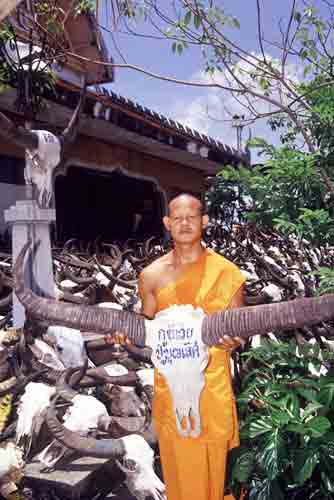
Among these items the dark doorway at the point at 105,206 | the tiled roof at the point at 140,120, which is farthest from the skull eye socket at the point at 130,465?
the dark doorway at the point at 105,206

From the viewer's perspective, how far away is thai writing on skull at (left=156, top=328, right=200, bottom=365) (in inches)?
80.8

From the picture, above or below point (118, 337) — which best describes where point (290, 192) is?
above

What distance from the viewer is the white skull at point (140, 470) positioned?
7.82 ft

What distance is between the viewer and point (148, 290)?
89.2 inches

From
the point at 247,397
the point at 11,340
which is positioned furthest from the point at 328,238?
the point at 11,340

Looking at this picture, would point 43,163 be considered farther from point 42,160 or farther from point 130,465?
point 130,465

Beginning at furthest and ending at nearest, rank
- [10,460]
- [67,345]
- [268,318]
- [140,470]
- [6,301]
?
1. [6,301]
2. [67,345]
3. [10,460]
4. [140,470]
5. [268,318]

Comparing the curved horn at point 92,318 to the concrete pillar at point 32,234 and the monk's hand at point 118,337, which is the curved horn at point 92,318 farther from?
the concrete pillar at point 32,234

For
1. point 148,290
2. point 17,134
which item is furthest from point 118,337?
point 17,134

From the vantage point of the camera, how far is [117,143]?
10.6 m

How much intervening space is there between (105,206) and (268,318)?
10852 mm

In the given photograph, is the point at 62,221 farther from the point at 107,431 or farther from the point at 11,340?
the point at 107,431

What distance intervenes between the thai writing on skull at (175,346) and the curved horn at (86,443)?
66 centimetres

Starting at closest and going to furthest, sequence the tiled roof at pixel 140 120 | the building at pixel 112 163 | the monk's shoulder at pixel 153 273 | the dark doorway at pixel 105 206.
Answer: the monk's shoulder at pixel 153 273 < the tiled roof at pixel 140 120 < the building at pixel 112 163 < the dark doorway at pixel 105 206
